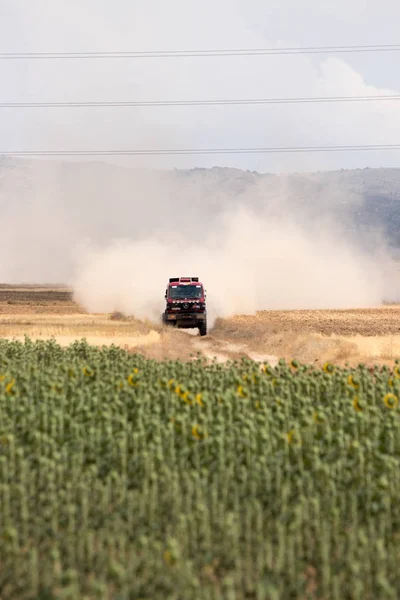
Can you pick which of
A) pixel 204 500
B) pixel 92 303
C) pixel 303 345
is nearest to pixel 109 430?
pixel 204 500

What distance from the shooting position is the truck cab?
49.1 metres

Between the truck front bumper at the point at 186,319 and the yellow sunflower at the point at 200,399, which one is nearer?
the yellow sunflower at the point at 200,399

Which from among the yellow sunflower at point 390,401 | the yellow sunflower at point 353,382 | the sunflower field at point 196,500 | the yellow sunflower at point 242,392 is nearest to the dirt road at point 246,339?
the yellow sunflower at point 353,382

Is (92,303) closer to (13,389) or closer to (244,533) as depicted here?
(13,389)

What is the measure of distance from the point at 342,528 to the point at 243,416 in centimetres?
475

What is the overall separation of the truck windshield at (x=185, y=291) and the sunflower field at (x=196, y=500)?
29.5 meters

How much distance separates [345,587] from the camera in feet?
35.1

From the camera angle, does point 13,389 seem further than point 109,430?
Yes

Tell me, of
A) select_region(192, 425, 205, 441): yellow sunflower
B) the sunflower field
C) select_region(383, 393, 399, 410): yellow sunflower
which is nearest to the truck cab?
the sunflower field

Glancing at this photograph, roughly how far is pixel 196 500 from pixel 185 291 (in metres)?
36.4

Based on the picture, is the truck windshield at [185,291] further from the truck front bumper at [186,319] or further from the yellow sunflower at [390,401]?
the yellow sunflower at [390,401]

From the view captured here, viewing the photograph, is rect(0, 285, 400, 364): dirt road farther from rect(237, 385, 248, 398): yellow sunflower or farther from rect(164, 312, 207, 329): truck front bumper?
rect(237, 385, 248, 398): yellow sunflower

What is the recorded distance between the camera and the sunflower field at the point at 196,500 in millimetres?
10617

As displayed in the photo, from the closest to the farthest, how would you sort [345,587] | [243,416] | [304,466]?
1. [345,587]
2. [304,466]
3. [243,416]
